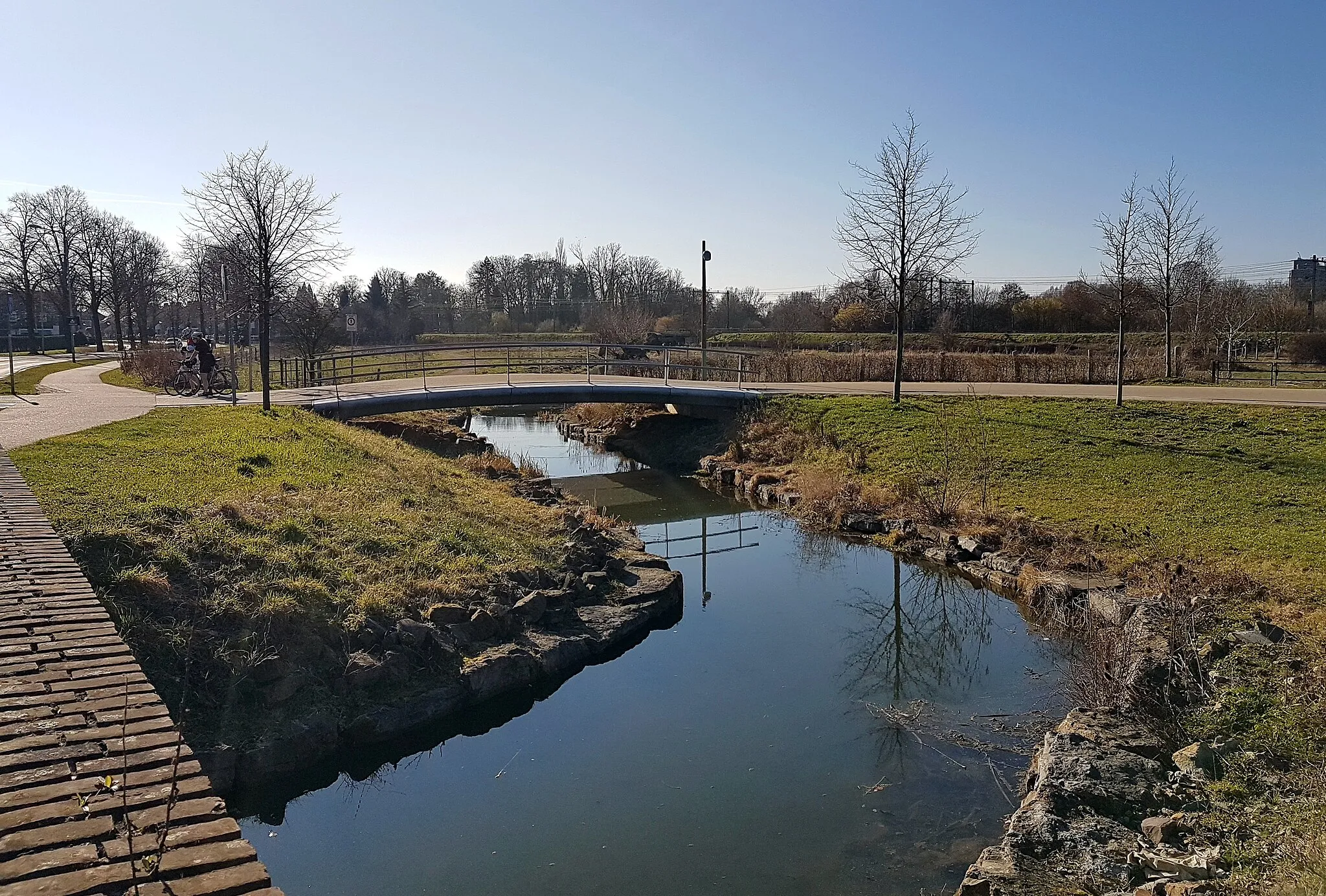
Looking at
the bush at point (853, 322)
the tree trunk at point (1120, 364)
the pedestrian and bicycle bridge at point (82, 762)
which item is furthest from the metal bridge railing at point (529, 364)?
the pedestrian and bicycle bridge at point (82, 762)

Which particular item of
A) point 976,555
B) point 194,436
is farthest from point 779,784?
point 194,436

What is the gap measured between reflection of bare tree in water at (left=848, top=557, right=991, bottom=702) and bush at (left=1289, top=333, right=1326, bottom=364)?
91.1 ft

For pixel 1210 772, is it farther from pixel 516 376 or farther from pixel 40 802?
pixel 516 376

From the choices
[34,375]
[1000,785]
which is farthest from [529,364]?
[1000,785]

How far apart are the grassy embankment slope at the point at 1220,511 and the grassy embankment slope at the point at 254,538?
787 cm

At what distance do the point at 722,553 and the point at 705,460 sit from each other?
305 inches

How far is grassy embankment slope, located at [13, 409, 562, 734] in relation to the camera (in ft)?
30.4

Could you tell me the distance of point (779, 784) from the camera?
8.59 m

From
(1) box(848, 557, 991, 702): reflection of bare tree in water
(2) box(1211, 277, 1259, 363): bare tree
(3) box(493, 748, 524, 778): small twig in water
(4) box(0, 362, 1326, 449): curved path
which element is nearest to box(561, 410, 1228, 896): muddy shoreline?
(1) box(848, 557, 991, 702): reflection of bare tree in water

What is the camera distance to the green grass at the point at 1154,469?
13125 mm

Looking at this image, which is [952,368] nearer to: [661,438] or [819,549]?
[661,438]

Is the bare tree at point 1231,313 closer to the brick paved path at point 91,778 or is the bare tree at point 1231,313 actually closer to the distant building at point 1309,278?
the distant building at point 1309,278

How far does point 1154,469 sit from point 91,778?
17.2 meters

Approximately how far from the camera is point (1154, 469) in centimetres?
1733
